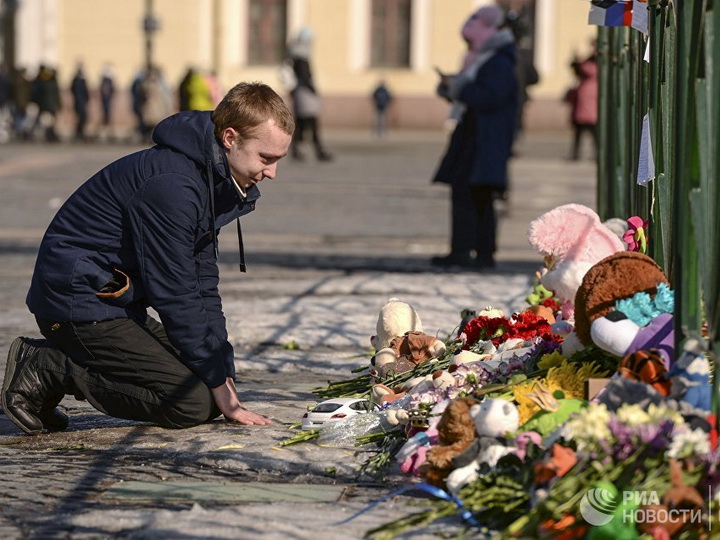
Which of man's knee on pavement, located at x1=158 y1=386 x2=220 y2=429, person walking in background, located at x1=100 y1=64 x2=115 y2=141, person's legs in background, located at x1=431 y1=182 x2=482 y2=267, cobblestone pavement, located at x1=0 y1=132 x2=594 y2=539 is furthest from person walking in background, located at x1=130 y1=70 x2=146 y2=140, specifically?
man's knee on pavement, located at x1=158 y1=386 x2=220 y2=429

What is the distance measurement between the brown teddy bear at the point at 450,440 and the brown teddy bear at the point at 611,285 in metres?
0.49

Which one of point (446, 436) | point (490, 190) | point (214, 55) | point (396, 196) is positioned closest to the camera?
point (446, 436)

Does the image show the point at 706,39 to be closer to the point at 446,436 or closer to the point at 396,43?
the point at 446,436

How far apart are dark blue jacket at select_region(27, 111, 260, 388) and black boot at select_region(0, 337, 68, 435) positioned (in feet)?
0.62

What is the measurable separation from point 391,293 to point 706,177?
5199 millimetres

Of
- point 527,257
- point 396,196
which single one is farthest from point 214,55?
point 527,257

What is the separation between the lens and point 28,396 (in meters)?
5.19

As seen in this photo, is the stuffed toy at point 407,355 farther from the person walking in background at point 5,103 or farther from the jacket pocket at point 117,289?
the person walking in background at point 5,103

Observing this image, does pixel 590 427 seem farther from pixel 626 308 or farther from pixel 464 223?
pixel 464 223

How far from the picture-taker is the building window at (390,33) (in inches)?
1678

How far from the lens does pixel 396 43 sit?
42812mm

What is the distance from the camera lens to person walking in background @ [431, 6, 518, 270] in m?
10.1

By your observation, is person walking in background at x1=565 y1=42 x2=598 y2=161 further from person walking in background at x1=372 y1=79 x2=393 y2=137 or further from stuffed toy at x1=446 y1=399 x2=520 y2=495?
stuffed toy at x1=446 y1=399 x2=520 y2=495

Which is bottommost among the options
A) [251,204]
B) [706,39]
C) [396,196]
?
[396,196]
